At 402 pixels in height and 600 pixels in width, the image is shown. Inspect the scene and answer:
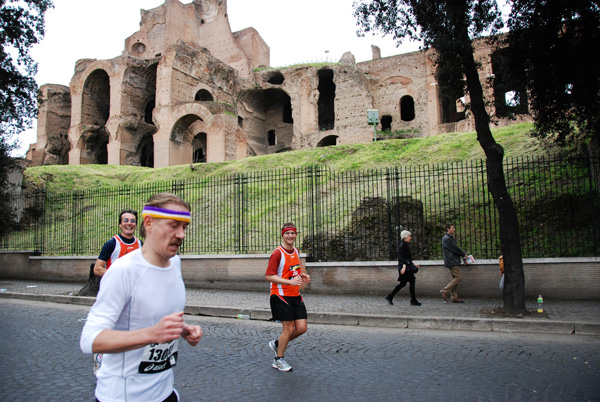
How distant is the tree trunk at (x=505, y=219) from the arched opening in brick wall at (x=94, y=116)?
1429 inches

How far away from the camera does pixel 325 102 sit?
141ft

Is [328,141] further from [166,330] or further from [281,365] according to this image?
[166,330]

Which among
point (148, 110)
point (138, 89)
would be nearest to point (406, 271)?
point (138, 89)

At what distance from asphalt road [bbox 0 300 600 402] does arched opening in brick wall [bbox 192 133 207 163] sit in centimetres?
3121

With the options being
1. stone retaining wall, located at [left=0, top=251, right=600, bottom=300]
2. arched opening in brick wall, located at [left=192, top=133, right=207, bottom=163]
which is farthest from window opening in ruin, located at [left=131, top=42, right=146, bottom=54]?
stone retaining wall, located at [left=0, top=251, right=600, bottom=300]

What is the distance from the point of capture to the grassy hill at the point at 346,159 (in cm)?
1591

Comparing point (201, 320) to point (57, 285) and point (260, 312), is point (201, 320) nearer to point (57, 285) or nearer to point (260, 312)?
point (260, 312)

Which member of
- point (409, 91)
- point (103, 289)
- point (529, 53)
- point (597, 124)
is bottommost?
point (103, 289)

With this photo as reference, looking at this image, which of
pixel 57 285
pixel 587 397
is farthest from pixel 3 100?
pixel 587 397

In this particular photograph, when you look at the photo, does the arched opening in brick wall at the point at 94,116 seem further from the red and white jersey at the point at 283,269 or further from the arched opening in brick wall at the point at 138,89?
the red and white jersey at the point at 283,269

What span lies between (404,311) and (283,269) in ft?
12.5

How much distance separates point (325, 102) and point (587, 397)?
40877mm

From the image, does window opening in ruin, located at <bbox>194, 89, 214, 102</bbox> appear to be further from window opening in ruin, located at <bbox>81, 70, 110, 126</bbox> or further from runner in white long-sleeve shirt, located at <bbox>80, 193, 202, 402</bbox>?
runner in white long-sleeve shirt, located at <bbox>80, 193, 202, 402</bbox>

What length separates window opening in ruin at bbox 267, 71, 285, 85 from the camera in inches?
1639
